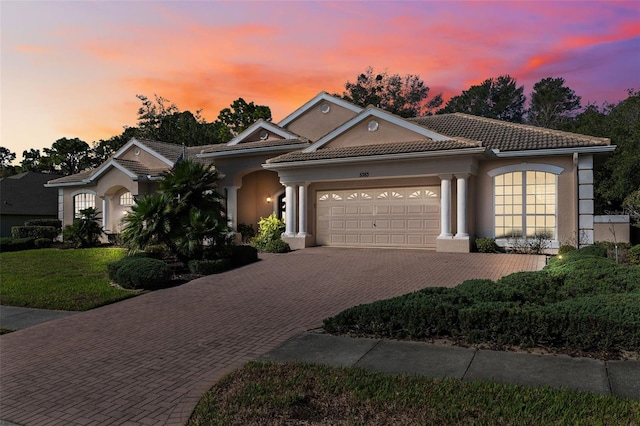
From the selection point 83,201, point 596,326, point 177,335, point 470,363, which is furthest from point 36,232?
point 596,326

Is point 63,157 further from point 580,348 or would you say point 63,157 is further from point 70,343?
point 580,348

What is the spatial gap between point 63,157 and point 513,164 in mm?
60712

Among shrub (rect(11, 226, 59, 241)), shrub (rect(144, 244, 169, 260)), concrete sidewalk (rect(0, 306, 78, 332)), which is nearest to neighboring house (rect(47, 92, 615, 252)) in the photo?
shrub (rect(144, 244, 169, 260))

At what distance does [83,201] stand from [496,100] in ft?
169

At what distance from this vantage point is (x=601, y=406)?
3.95 metres

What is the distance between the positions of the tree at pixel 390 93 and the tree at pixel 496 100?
40.9 ft

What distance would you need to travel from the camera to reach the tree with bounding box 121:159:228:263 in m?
13.8

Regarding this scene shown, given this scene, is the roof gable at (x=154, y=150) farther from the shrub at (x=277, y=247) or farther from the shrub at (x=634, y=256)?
the shrub at (x=634, y=256)

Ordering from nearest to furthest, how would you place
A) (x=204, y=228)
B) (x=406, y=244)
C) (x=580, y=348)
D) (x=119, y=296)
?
(x=580, y=348) < (x=119, y=296) < (x=204, y=228) < (x=406, y=244)

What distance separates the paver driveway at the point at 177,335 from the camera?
475 centimetres

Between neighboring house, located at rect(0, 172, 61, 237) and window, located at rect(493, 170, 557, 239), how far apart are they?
35.8 m

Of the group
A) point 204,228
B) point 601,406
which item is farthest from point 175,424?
point 204,228

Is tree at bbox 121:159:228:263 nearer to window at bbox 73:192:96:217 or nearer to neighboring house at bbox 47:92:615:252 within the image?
neighboring house at bbox 47:92:615:252

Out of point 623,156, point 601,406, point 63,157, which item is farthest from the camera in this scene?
point 63,157
